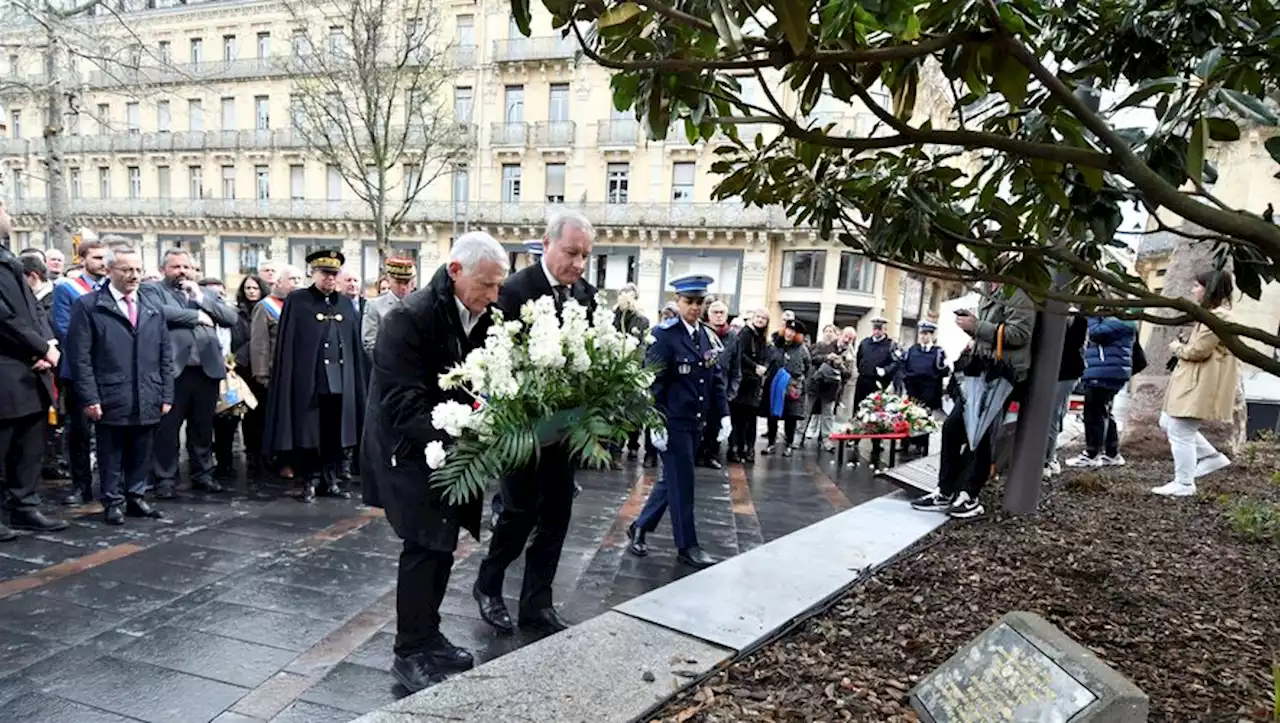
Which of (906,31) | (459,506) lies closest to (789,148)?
(906,31)

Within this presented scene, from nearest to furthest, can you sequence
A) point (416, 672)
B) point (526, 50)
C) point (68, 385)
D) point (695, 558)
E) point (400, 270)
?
point (416, 672) → point (695, 558) → point (68, 385) → point (400, 270) → point (526, 50)

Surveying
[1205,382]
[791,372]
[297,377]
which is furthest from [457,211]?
[1205,382]

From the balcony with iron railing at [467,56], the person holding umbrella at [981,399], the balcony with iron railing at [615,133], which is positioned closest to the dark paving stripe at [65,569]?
the person holding umbrella at [981,399]

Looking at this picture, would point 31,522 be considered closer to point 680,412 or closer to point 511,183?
point 680,412

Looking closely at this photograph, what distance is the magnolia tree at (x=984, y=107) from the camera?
167 cm

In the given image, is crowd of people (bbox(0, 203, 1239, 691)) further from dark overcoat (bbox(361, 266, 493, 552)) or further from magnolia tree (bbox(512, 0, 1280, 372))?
magnolia tree (bbox(512, 0, 1280, 372))

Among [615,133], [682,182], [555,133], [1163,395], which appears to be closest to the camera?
[1163,395]

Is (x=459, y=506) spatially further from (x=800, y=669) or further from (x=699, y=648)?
(x=800, y=669)

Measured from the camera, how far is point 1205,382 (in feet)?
19.6

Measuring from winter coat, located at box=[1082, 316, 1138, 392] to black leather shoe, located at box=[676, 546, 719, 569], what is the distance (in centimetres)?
543

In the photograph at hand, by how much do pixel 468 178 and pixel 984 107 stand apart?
32.8m

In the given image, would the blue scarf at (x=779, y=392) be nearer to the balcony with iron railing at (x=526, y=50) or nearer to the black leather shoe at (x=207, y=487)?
the black leather shoe at (x=207, y=487)

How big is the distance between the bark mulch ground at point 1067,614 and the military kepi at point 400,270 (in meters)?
4.57

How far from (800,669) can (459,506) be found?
1615mm
